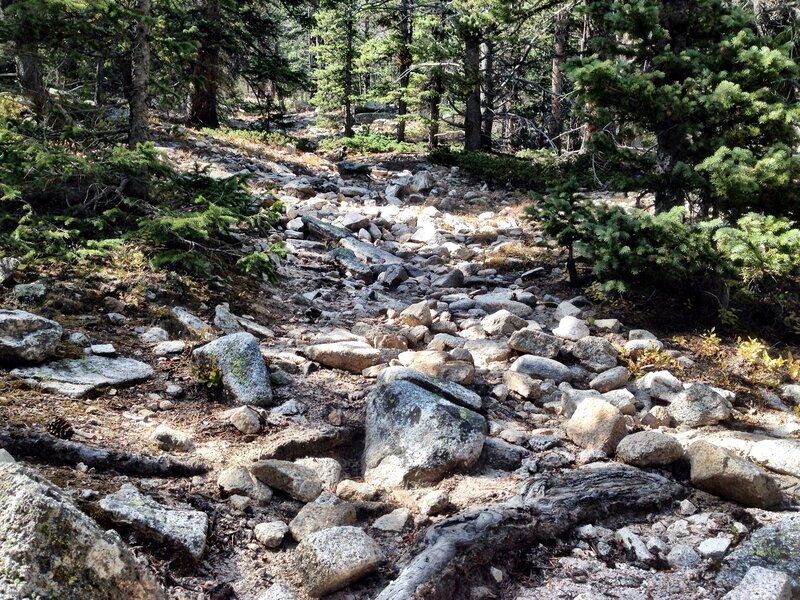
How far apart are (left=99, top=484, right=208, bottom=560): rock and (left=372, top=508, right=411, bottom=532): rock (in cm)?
103

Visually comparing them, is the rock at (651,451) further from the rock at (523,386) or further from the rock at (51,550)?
the rock at (51,550)

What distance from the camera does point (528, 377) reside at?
5.93m

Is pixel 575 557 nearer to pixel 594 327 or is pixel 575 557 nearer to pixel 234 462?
pixel 234 462

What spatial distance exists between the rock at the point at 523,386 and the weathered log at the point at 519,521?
57.0 inches

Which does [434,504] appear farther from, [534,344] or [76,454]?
[534,344]

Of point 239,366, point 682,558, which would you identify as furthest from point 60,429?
point 682,558

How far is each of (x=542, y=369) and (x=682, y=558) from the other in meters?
2.80

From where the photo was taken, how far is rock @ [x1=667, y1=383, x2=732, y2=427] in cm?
538

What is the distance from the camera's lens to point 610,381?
6078mm

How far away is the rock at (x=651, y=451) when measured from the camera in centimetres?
450

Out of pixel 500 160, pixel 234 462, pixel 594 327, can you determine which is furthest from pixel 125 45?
pixel 500 160

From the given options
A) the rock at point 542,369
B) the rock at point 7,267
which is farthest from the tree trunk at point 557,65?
the rock at point 7,267

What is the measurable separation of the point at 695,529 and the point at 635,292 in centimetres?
439

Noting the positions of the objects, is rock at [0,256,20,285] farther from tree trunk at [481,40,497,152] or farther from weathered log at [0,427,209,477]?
tree trunk at [481,40,497,152]
